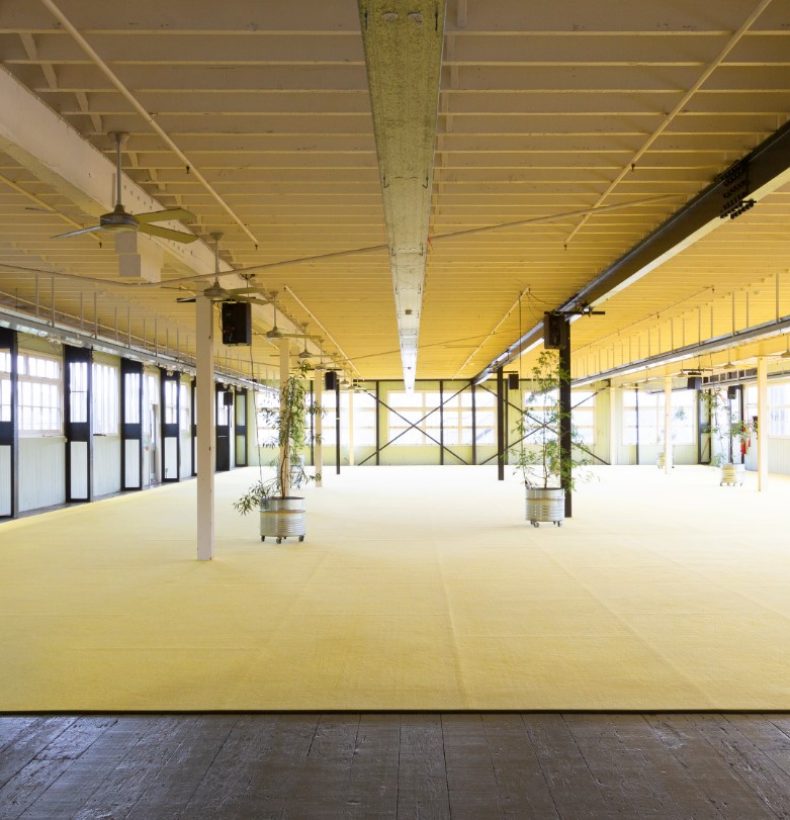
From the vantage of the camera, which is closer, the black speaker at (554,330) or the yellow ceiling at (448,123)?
the yellow ceiling at (448,123)

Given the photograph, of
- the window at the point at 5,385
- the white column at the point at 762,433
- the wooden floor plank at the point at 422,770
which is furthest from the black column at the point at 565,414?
the window at the point at 5,385

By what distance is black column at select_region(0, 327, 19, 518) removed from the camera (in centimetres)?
1232

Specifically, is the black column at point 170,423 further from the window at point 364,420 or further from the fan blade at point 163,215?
the fan blade at point 163,215

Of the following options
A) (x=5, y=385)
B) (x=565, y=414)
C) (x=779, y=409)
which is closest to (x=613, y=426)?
(x=779, y=409)

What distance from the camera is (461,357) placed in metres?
21.0

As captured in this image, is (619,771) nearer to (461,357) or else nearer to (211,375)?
(211,375)

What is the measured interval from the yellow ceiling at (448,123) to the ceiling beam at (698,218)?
0.14m

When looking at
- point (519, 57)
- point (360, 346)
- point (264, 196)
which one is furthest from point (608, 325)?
point (519, 57)

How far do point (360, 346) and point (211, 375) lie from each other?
375 inches

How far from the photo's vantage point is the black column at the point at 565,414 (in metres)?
11.3

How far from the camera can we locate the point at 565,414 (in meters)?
11.8

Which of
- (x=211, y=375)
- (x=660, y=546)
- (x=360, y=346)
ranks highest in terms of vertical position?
(x=360, y=346)

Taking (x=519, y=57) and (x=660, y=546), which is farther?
(x=660, y=546)

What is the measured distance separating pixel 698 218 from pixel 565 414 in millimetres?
5276
